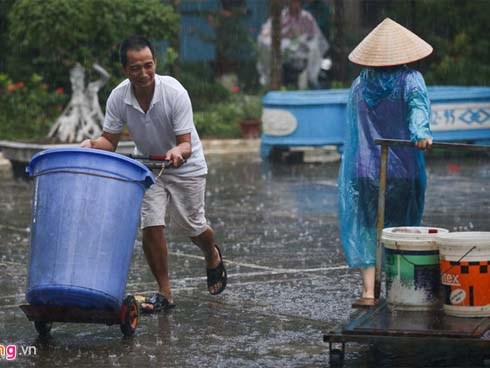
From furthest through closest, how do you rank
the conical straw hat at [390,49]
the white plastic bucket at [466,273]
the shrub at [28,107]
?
the shrub at [28,107], the conical straw hat at [390,49], the white plastic bucket at [466,273]

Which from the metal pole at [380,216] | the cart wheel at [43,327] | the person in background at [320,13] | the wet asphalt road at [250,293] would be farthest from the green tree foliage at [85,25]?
the metal pole at [380,216]

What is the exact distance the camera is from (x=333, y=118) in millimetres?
17812

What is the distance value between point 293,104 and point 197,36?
23.7 feet

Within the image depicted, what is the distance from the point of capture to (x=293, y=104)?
704 inches

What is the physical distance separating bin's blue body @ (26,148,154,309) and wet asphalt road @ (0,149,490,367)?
0.33m

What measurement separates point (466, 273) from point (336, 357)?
77 cm

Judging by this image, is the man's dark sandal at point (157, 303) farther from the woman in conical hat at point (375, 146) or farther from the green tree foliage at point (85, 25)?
the green tree foliage at point (85, 25)

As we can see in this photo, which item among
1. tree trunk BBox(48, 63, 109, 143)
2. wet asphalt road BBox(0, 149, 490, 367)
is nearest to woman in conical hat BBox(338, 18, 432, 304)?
wet asphalt road BBox(0, 149, 490, 367)

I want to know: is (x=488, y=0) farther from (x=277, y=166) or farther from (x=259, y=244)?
(x=259, y=244)

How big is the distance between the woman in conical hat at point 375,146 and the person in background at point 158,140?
0.93 metres

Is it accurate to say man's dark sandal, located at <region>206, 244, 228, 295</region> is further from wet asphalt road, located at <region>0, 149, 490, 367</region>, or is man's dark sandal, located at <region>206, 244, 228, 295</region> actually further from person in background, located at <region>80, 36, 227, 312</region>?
person in background, located at <region>80, 36, 227, 312</region>

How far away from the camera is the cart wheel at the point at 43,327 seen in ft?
23.6

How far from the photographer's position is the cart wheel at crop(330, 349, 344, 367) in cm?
638

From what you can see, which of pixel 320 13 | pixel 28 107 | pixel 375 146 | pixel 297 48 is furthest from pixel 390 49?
pixel 320 13
